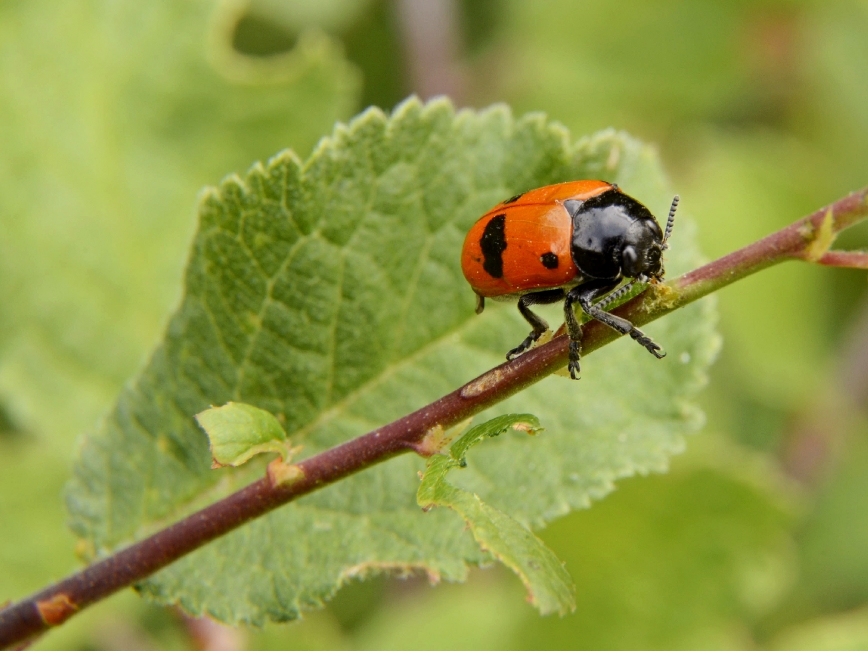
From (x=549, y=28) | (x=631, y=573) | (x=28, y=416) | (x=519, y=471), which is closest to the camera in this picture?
(x=519, y=471)

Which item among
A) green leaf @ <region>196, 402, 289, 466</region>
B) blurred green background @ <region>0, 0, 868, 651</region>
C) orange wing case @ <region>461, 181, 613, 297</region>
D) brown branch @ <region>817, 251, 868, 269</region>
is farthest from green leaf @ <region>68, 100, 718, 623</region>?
blurred green background @ <region>0, 0, 868, 651</region>

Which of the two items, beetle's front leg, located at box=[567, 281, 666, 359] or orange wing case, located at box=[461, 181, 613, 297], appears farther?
orange wing case, located at box=[461, 181, 613, 297]

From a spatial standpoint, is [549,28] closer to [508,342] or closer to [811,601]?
[811,601]

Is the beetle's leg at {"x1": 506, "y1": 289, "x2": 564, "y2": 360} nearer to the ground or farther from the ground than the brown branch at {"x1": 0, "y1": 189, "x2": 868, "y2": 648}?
nearer to the ground

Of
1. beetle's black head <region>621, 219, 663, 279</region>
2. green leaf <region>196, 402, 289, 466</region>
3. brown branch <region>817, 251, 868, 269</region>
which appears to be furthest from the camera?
beetle's black head <region>621, 219, 663, 279</region>

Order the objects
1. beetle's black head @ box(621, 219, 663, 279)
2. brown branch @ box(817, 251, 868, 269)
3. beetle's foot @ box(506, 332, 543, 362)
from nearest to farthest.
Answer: brown branch @ box(817, 251, 868, 269), beetle's foot @ box(506, 332, 543, 362), beetle's black head @ box(621, 219, 663, 279)

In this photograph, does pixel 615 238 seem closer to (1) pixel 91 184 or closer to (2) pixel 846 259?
(2) pixel 846 259

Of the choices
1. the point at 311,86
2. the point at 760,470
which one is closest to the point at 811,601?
the point at 760,470

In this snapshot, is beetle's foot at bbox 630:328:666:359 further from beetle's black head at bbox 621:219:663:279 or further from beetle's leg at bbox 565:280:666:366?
beetle's black head at bbox 621:219:663:279
